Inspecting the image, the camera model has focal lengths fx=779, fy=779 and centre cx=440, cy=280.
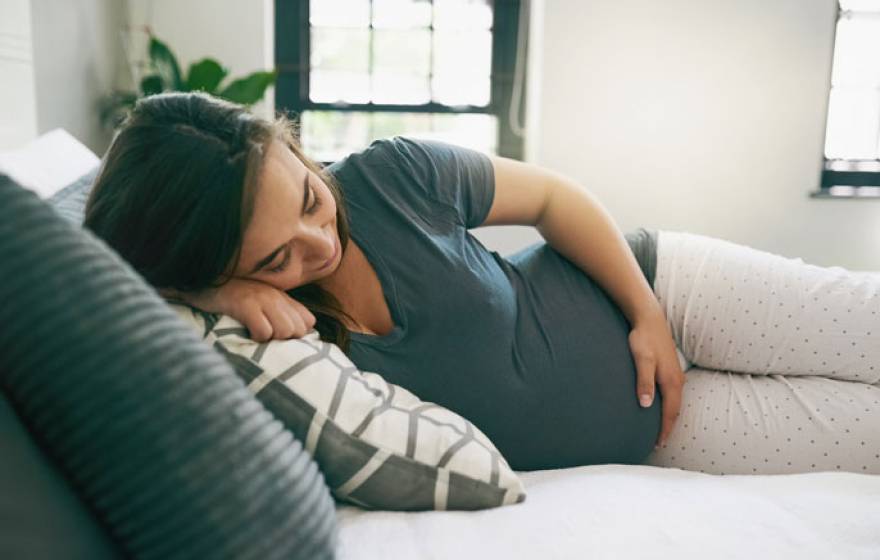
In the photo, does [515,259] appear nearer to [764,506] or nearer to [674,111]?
[764,506]

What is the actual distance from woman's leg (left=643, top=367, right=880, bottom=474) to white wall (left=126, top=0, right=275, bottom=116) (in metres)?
2.49

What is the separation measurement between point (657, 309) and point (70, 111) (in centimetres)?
223

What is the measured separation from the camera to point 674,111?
10.9ft

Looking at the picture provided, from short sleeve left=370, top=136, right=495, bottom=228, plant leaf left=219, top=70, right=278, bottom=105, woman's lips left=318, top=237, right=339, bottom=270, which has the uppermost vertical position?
plant leaf left=219, top=70, right=278, bottom=105

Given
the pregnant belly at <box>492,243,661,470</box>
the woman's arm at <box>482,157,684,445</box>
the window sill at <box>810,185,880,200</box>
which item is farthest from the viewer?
the window sill at <box>810,185,880,200</box>

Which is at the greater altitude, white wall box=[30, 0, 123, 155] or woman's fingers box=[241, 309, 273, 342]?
white wall box=[30, 0, 123, 155]

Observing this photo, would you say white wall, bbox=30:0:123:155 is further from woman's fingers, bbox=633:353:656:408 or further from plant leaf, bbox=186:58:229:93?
woman's fingers, bbox=633:353:656:408

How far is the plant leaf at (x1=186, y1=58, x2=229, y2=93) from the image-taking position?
9.23ft

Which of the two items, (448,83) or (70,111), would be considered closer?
(70,111)

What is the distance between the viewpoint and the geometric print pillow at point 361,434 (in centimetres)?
78

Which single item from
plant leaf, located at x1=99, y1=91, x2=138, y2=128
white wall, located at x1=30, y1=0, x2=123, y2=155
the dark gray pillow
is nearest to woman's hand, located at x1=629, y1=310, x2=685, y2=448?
the dark gray pillow

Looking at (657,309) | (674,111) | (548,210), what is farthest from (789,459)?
(674,111)

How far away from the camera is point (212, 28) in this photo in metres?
3.12

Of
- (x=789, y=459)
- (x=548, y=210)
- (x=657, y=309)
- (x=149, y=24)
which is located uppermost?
(x=149, y=24)
